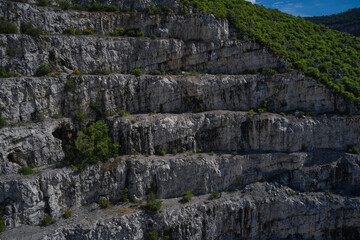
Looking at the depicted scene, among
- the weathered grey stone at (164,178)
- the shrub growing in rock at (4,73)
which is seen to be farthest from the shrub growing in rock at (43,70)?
the weathered grey stone at (164,178)

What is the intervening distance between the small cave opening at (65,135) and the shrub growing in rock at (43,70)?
602cm

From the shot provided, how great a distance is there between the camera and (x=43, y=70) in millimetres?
27531

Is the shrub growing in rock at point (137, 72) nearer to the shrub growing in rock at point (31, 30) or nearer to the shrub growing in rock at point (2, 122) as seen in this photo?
the shrub growing in rock at point (31, 30)

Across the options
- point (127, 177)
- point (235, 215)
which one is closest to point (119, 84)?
point (127, 177)

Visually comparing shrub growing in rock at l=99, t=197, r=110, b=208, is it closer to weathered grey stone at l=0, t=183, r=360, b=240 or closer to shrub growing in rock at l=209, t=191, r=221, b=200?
weathered grey stone at l=0, t=183, r=360, b=240

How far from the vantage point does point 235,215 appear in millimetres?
27141

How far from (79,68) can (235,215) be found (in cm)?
2240

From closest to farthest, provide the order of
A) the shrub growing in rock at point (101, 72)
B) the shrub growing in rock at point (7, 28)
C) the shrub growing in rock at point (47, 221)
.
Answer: the shrub growing in rock at point (47, 221), the shrub growing in rock at point (7, 28), the shrub growing in rock at point (101, 72)

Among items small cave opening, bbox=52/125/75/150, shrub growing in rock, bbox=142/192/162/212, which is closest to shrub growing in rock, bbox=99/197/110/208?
shrub growing in rock, bbox=142/192/162/212

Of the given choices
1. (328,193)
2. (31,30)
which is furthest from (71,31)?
(328,193)

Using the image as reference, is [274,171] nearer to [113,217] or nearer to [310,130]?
[310,130]

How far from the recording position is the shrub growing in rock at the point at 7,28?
90.0 feet

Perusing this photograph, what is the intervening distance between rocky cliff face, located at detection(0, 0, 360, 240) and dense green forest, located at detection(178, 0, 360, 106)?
192cm

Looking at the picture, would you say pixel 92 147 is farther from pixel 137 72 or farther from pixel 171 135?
pixel 137 72
